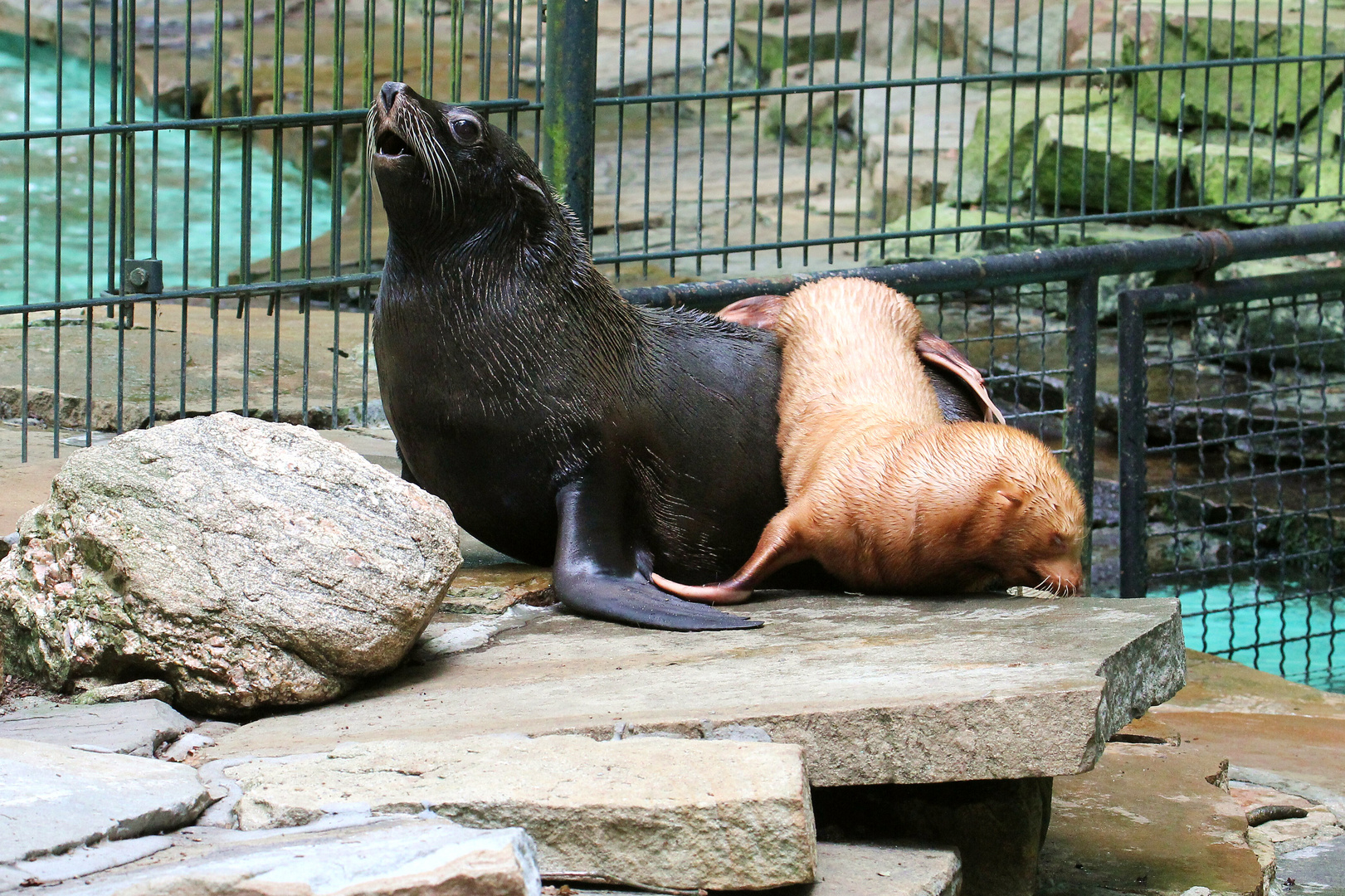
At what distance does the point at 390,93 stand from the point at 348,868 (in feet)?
7.42

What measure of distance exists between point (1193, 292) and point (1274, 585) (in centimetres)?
264

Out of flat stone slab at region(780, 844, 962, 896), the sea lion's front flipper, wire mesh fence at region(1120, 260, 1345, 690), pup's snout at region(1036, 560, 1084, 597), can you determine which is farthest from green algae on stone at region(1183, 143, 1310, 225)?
flat stone slab at region(780, 844, 962, 896)

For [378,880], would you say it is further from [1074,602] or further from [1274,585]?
[1274,585]

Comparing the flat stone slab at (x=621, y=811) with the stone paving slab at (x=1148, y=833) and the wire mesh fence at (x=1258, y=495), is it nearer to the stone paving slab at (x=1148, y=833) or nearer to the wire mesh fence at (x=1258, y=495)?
the stone paving slab at (x=1148, y=833)

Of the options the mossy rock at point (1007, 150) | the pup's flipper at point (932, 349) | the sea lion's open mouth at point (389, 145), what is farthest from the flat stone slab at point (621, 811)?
the mossy rock at point (1007, 150)

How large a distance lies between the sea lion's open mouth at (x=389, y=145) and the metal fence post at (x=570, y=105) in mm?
1247

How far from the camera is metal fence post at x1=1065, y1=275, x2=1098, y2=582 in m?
6.01

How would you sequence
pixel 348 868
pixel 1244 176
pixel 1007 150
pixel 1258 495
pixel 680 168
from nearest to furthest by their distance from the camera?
pixel 348 868, pixel 1258 495, pixel 1244 176, pixel 1007 150, pixel 680 168

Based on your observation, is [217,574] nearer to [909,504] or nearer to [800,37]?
[909,504]

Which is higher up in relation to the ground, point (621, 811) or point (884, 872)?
point (621, 811)

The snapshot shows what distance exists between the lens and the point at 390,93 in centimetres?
398

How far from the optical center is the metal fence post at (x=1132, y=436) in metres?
6.03

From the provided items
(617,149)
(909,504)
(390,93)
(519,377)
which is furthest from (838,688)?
(617,149)

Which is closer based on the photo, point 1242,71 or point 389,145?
point 389,145
